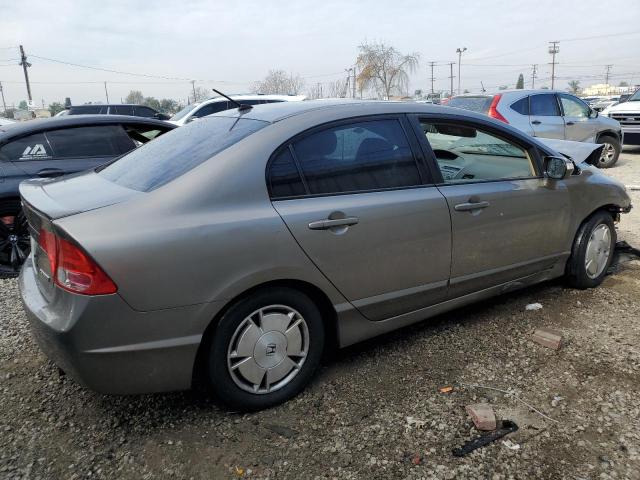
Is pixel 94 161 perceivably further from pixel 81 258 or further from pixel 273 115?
pixel 81 258

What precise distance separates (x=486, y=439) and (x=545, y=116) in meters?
9.04

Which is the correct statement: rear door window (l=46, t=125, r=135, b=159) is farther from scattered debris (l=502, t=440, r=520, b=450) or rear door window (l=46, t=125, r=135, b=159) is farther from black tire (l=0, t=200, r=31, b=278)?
scattered debris (l=502, t=440, r=520, b=450)

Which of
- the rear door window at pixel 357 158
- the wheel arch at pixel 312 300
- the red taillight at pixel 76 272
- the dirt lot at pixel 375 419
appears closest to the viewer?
the red taillight at pixel 76 272

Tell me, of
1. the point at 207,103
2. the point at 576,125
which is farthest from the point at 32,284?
the point at 576,125

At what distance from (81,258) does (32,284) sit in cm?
73

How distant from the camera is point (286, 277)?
2.51 m

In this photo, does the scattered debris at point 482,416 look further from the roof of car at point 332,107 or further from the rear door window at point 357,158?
the roof of car at point 332,107

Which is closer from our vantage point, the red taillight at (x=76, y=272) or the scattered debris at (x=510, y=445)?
the red taillight at (x=76, y=272)

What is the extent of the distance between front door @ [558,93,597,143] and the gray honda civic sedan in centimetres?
769

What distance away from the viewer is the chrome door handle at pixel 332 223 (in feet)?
8.50

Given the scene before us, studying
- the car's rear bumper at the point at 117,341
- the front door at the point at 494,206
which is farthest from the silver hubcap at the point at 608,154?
the car's rear bumper at the point at 117,341

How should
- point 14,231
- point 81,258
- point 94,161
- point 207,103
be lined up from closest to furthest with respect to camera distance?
point 81,258
point 14,231
point 94,161
point 207,103

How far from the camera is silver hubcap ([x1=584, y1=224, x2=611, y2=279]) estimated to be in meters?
4.11

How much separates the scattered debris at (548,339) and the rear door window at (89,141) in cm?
438
